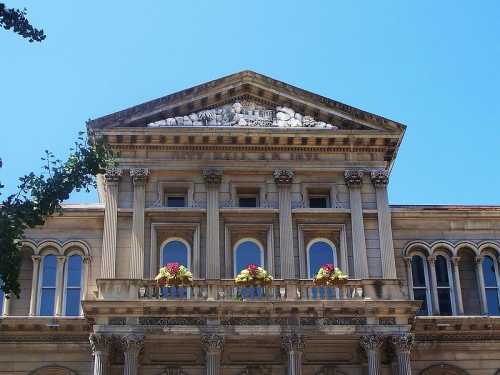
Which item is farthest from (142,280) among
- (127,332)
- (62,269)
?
(62,269)

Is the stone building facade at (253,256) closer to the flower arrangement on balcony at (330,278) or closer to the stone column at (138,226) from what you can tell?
the stone column at (138,226)

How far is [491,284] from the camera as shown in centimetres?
3519

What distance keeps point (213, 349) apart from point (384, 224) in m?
8.76

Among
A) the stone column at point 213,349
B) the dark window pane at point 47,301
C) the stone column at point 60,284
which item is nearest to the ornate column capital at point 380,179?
the stone column at point 213,349

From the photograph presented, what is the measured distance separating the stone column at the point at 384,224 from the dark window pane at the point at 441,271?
9.97ft

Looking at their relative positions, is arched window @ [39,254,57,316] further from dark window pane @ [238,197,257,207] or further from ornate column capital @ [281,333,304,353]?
ornate column capital @ [281,333,304,353]

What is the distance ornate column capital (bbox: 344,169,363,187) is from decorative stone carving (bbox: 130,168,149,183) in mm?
8079

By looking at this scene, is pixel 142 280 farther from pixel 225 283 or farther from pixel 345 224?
pixel 345 224

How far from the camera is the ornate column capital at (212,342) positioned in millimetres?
29516

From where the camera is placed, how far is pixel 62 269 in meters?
33.8

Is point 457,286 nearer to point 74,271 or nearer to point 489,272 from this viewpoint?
point 489,272

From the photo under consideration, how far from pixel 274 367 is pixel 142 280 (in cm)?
587

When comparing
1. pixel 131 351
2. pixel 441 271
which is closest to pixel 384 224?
pixel 441 271

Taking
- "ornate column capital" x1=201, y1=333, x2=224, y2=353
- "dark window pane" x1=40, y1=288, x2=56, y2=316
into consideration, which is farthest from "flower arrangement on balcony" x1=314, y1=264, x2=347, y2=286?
"dark window pane" x1=40, y1=288, x2=56, y2=316
